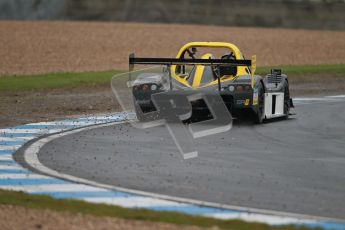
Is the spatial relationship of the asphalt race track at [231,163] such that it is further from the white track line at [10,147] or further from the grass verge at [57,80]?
the grass verge at [57,80]

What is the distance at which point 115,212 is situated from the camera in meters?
8.70

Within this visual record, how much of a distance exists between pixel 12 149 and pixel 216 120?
4531mm

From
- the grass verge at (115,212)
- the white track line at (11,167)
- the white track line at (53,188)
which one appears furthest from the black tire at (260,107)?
the grass verge at (115,212)

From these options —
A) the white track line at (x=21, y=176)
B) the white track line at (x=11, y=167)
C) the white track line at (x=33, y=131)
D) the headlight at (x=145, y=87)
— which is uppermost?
the white track line at (x=21, y=176)

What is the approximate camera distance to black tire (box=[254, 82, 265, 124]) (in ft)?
53.9

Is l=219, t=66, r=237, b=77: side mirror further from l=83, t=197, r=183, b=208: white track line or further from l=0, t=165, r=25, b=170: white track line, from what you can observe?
l=83, t=197, r=183, b=208: white track line

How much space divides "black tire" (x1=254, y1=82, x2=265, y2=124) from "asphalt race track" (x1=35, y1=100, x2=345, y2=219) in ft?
0.70

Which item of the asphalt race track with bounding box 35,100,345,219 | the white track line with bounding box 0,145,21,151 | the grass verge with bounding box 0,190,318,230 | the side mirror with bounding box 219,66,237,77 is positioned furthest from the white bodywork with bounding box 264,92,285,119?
the grass verge with bounding box 0,190,318,230

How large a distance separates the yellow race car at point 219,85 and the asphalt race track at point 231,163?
1.43 feet

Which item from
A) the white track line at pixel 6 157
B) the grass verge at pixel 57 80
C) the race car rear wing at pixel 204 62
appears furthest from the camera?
the grass verge at pixel 57 80

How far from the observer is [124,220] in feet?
27.4

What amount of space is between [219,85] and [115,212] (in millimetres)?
7606

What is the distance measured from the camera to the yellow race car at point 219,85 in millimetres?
16016

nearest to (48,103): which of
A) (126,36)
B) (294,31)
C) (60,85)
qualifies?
(60,85)
